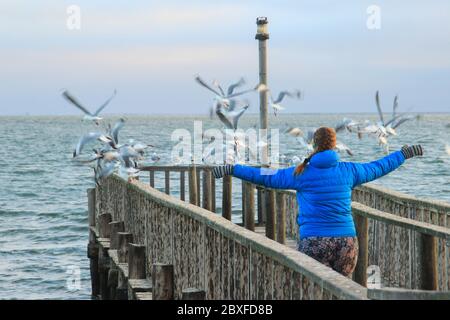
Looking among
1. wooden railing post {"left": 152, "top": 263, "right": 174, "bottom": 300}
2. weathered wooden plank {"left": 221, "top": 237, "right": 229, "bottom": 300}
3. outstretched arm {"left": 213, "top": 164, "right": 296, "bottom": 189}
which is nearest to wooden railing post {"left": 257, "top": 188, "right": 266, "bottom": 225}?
wooden railing post {"left": 152, "top": 263, "right": 174, "bottom": 300}

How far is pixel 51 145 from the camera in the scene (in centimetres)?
11869

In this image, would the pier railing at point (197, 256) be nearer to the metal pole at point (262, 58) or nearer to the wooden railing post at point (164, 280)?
the wooden railing post at point (164, 280)

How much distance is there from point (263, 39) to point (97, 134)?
2.72 m

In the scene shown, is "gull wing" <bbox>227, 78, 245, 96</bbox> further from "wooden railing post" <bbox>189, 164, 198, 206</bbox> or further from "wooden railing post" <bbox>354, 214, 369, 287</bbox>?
"wooden railing post" <bbox>354, 214, 369, 287</bbox>

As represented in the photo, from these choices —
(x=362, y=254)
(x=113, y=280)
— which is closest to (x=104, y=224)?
(x=113, y=280)

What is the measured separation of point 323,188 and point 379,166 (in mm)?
523

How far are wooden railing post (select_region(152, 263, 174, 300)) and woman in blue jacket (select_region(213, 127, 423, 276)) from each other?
10.9ft

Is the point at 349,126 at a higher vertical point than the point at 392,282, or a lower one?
higher

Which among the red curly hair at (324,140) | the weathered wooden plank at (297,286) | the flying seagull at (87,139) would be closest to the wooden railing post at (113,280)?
the flying seagull at (87,139)

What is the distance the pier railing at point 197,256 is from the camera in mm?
7793

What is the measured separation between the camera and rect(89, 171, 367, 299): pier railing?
7.79 meters
